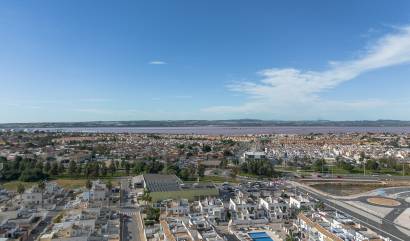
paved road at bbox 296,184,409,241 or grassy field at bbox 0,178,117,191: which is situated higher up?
grassy field at bbox 0,178,117,191

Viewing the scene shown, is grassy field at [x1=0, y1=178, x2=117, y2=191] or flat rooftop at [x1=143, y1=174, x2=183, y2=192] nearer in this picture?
flat rooftop at [x1=143, y1=174, x2=183, y2=192]

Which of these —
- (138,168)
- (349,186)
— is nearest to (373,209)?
(349,186)

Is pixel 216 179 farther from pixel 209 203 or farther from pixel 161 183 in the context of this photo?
pixel 209 203

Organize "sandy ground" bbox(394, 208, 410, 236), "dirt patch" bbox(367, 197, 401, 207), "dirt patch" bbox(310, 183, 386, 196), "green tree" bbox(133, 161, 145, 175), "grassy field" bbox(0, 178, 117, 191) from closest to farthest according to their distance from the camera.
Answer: "sandy ground" bbox(394, 208, 410, 236)
"dirt patch" bbox(367, 197, 401, 207)
"dirt patch" bbox(310, 183, 386, 196)
"grassy field" bbox(0, 178, 117, 191)
"green tree" bbox(133, 161, 145, 175)

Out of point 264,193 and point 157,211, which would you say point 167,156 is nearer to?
point 264,193

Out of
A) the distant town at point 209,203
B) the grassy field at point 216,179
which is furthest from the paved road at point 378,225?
the grassy field at point 216,179

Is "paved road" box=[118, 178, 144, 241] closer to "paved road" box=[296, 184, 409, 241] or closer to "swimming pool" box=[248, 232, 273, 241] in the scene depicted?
"swimming pool" box=[248, 232, 273, 241]

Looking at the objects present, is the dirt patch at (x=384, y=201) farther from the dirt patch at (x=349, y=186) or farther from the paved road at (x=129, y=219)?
the paved road at (x=129, y=219)

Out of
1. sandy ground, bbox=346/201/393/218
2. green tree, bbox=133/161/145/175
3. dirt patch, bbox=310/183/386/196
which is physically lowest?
dirt patch, bbox=310/183/386/196

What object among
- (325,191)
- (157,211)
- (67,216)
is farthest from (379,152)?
(67,216)

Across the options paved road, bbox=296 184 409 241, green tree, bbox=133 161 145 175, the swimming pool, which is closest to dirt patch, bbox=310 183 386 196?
paved road, bbox=296 184 409 241
